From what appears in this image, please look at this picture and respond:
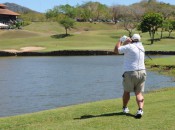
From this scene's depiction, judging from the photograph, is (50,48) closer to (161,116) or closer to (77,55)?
(77,55)

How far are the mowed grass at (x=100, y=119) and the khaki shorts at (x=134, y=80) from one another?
2.76ft

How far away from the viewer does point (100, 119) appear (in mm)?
12648

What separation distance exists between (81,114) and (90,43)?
267 ft

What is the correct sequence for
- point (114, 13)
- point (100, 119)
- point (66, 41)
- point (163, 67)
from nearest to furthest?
point (100, 119) < point (163, 67) < point (66, 41) < point (114, 13)

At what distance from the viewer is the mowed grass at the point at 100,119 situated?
11.6 meters

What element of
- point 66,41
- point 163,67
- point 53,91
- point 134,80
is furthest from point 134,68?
point 66,41

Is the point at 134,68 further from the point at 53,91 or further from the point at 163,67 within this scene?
the point at 163,67

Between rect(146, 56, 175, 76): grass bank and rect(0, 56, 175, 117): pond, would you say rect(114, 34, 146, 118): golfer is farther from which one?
rect(146, 56, 175, 76): grass bank

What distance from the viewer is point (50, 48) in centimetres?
8500

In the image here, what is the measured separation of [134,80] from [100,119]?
148 cm

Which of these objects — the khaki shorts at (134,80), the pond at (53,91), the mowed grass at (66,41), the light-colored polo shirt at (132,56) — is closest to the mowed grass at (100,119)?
the khaki shorts at (134,80)

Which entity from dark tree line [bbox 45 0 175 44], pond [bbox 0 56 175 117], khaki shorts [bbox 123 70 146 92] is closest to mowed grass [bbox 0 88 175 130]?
khaki shorts [bbox 123 70 146 92]

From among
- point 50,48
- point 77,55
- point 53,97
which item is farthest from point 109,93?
point 50,48

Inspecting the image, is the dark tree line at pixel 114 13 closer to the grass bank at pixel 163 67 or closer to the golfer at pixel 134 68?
the grass bank at pixel 163 67
